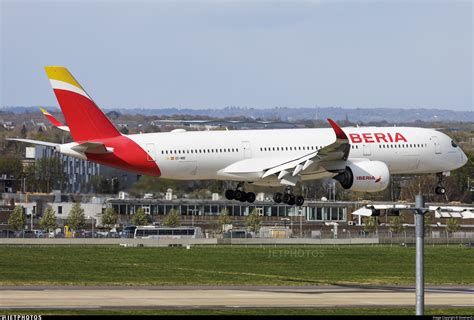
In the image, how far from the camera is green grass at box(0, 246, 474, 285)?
7850cm

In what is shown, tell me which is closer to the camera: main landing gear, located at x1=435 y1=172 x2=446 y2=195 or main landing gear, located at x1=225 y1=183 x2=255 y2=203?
main landing gear, located at x1=225 y1=183 x2=255 y2=203

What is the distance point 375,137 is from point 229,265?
579 inches

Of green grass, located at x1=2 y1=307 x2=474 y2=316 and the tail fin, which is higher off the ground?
the tail fin

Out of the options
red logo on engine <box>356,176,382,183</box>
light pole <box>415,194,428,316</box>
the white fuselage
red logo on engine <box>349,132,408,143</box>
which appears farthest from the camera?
red logo on engine <box>349,132,408,143</box>

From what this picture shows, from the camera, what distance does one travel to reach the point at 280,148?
8675 centimetres

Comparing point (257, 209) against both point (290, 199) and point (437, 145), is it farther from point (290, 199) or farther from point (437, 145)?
point (290, 199)

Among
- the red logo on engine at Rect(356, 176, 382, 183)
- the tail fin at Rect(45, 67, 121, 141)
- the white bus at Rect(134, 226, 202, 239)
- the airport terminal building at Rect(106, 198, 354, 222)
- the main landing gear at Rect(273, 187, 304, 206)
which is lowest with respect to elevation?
the white bus at Rect(134, 226, 202, 239)

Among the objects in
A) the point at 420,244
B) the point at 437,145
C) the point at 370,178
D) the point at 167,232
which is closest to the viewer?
the point at 420,244

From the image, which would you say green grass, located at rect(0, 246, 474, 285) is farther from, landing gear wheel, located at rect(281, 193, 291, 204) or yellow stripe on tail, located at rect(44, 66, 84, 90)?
yellow stripe on tail, located at rect(44, 66, 84, 90)

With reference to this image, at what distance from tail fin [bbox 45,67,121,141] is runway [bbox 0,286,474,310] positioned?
14.7 meters

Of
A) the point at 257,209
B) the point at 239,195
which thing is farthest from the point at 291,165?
the point at 257,209

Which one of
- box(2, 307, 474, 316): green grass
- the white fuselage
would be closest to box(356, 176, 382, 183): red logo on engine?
the white fuselage

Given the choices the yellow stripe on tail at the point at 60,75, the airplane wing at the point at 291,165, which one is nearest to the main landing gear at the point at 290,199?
the airplane wing at the point at 291,165

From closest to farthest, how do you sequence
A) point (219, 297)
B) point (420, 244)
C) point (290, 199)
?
1. point (420, 244)
2. point (219, 297)
3. point (290, 199)
